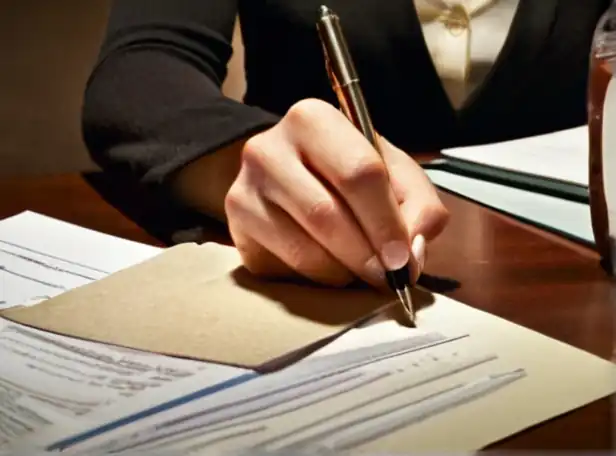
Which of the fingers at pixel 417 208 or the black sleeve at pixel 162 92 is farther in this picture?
the black sleeve at pixel 162 92

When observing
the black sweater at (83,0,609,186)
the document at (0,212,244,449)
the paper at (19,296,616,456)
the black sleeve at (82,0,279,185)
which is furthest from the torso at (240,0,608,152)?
the paper at (19,296,616,456)

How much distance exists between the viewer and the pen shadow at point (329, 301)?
16.8 inches

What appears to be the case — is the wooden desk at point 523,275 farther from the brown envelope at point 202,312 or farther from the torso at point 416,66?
the torso at point 416,66

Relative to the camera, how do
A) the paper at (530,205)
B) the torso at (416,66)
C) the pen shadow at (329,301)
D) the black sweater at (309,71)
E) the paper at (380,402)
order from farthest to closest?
1. the torso at (416,66)
2. the black sweater at (309,71)
3. the paper at (530,205)
4. the pen shadow at (329,301)
5. the paper at (380,402)

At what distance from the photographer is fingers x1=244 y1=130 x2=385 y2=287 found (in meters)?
0.44

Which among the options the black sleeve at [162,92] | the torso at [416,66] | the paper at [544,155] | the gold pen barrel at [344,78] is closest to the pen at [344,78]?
the gold pen barrel at [344,78]

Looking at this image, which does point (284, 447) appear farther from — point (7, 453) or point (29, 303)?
point (29, 303)

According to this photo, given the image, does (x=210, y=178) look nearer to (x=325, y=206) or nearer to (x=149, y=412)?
(x=325, y=206)

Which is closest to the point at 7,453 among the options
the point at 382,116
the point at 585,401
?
the point at 585,401

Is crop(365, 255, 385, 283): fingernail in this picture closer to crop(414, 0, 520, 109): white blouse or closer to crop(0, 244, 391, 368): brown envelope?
crop(0, 244, 391, 368): brown envelope

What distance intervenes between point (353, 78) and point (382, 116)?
0.51m

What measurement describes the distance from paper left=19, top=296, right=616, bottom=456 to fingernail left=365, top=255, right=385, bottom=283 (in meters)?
0.04

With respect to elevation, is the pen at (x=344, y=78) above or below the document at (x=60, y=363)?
above

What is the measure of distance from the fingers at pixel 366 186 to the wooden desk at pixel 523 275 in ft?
0.21
